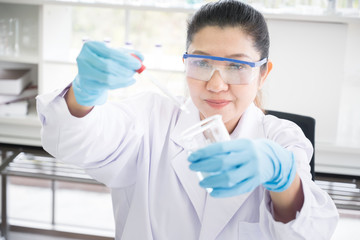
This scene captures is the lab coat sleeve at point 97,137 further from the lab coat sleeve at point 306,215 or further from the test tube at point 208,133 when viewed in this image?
the lab coat sleeve at point 306,215

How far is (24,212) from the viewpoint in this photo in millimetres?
→ 2828

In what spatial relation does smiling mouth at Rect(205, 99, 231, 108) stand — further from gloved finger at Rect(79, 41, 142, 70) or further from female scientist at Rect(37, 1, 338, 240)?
gloved finger at Rect(79, 41, 142, 70)

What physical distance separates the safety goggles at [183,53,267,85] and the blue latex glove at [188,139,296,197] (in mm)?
287

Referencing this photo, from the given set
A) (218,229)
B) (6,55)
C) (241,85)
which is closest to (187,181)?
(218,229)

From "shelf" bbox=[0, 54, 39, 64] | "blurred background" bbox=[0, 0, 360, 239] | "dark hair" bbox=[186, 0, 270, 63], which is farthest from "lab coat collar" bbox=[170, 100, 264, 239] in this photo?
"shelf" bbox=[0, 54, 39, 64]

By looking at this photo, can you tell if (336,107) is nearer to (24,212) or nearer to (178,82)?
(178,82)

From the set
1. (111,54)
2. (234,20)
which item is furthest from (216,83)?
(111,54)

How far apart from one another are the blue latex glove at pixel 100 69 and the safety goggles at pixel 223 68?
0.21m

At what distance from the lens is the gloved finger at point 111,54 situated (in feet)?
3.94

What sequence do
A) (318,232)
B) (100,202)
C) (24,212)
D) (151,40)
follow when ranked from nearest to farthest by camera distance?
1. (318,232)
2. (24,212)
3. (100,202)
4. (151,40)

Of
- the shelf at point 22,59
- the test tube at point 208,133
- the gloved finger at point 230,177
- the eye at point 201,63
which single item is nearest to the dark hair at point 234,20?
the eye at point 201,63

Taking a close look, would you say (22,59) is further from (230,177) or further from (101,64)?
(230,177)

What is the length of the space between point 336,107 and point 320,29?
0.51 meters

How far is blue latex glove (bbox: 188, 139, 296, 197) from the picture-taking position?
3.48ft
